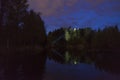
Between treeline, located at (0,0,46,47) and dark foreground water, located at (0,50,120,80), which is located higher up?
treeline, located at (0,0,46,47)

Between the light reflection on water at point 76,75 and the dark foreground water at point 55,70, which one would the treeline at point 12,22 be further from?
the light reflection on water at point 76,75

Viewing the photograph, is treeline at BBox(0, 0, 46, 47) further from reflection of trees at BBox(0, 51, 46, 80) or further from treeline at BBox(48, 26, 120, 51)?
treeline at BBox(48, 26, 120, 51)

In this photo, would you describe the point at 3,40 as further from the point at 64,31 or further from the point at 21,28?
the point at 64,31

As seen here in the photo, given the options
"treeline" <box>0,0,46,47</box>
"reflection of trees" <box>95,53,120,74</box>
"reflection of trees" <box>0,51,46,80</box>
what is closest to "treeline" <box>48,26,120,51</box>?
"treeline" <box>0,0,46,47</box>

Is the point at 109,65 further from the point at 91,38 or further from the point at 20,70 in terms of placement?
the point at 91,38

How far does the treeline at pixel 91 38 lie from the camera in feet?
436

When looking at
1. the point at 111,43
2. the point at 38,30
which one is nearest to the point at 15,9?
the point at 38,30

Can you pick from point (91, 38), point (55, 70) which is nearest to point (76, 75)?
point (55, 70)

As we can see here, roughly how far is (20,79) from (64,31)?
171461mm

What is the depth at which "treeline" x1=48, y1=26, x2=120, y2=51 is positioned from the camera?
5236 inches

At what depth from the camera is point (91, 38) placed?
16212 cm

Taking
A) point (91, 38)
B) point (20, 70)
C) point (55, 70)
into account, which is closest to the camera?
point (20, 70)

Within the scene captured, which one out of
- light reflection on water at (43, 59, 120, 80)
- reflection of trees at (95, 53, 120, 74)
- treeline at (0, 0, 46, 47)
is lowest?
light reflection on water at (43, 59, 120, 80)

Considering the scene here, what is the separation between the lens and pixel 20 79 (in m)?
19.8
